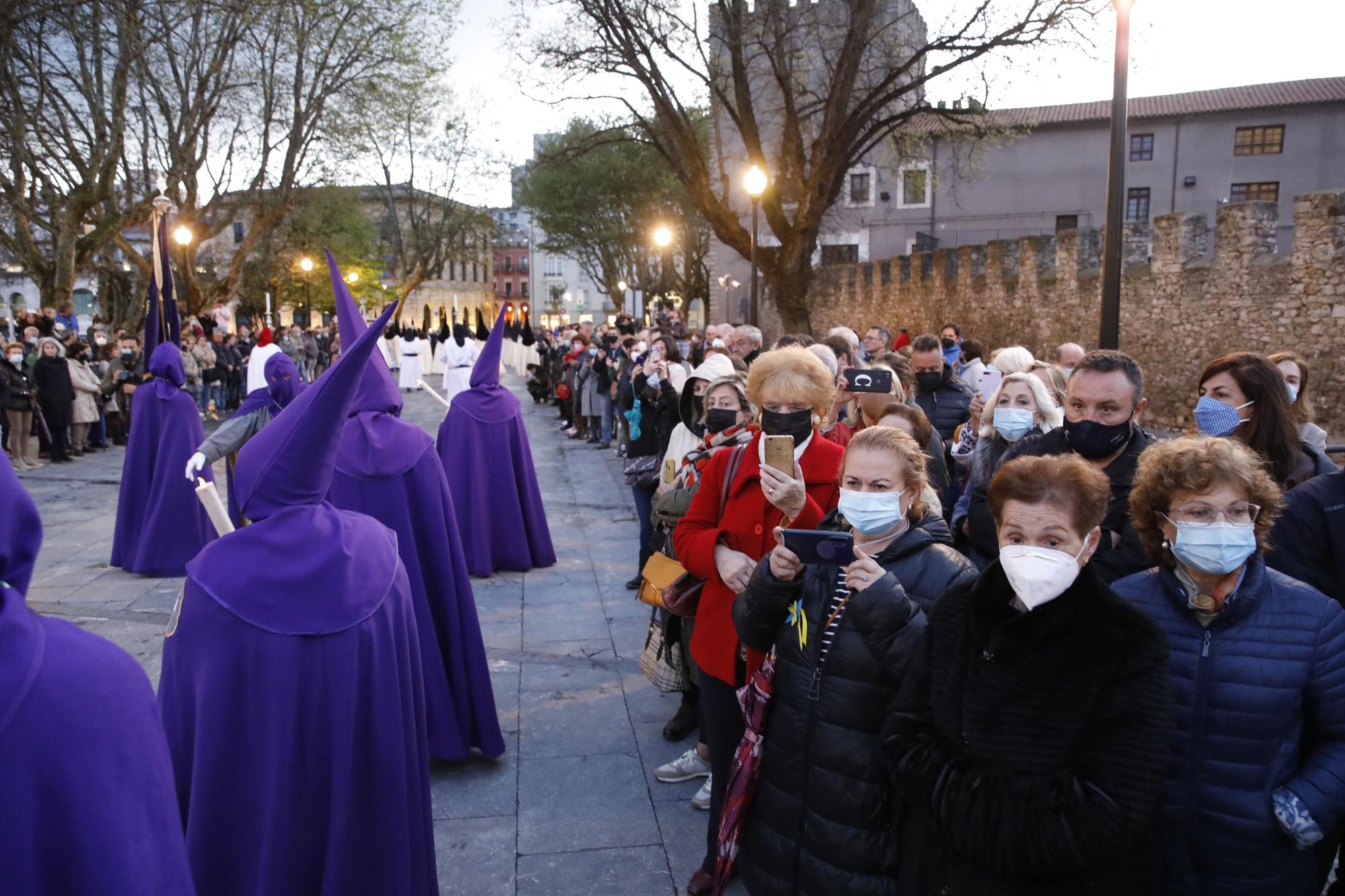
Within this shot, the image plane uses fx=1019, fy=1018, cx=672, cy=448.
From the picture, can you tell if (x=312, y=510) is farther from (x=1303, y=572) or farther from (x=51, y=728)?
(x=1303, y=572)

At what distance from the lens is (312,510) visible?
294 cm

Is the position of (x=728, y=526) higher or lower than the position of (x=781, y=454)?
lower

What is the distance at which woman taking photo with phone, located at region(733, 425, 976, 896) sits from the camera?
2650 millimetres

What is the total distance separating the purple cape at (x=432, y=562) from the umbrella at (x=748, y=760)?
5.72 ft

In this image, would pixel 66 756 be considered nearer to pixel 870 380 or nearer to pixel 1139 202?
pixel 870 380

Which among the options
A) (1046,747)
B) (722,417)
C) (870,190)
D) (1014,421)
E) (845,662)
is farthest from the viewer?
(870,190)

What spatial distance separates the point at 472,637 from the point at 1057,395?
3.12 meters

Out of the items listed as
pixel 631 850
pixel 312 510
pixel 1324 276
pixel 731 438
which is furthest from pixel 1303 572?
pixel 1324 276

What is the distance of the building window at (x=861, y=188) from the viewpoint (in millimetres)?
41062

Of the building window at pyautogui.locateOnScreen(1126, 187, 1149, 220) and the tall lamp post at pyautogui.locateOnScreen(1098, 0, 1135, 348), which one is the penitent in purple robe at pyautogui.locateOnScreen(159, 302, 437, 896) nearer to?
the tall lamp post at pyautogui.locateOnScreen(1098, 0, 1135, 348)

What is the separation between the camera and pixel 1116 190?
8.36 metres

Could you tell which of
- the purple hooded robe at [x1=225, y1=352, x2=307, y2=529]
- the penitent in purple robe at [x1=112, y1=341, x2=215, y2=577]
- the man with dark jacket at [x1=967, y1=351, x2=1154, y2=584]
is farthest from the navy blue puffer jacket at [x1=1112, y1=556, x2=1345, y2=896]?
the penitent in purple robe at [x1=112, y1=341, x2=215, y2=577]

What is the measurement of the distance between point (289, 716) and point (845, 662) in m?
1.52

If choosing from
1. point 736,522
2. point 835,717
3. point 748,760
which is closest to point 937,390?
point 736,522
